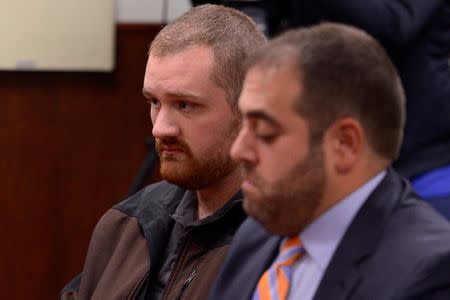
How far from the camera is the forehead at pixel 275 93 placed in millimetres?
1275

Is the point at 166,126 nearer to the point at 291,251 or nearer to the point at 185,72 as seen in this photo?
the point at 185,72

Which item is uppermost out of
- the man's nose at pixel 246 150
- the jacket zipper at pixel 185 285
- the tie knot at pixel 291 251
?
the man's nose at pixel 246 150

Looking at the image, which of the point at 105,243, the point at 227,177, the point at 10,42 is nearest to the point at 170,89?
the point at 227,177

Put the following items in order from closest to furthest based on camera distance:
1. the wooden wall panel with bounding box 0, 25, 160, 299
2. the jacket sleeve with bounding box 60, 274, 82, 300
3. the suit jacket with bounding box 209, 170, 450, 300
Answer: the suit jacket with bounding box 209, 170, 450, 300, the jacket sleeve with bounding box 60, 274, 82, 300, the wooden wall panel with bounding box 0, 25, 160, 299

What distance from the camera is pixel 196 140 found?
1.71 m

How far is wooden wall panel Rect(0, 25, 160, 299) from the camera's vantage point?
12.2 ft

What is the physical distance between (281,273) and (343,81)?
1.04 ft

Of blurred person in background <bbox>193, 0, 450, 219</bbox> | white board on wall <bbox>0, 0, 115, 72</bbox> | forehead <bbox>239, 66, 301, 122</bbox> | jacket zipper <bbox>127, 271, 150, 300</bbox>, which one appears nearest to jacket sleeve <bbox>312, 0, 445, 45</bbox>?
blurred person in background <bbox>193, 0, 450, 219</bbox>

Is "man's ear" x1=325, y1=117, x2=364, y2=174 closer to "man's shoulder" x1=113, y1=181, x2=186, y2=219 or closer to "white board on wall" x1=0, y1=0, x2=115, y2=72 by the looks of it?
"man's shoulder" x1=113, y1=181, x2=186, y2=219

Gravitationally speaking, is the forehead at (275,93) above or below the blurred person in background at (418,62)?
above

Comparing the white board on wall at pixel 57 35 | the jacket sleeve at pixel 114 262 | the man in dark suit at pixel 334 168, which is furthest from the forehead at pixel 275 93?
the white board on wall at pixel 57 35

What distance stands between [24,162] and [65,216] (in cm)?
29

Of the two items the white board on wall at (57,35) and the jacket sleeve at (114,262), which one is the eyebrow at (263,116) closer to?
the jacket sleeve at (114,262)

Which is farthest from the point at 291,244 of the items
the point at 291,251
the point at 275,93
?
the point at 275,93
